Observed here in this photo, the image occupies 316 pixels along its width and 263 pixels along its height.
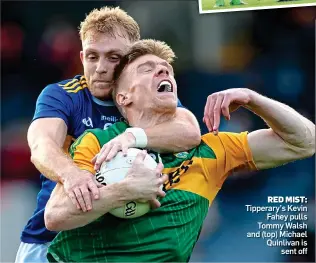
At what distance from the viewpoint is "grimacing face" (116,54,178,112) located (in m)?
2.54

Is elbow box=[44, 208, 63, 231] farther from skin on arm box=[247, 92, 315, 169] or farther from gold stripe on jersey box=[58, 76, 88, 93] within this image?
skin on arm box=[247, 92, 315, 169]

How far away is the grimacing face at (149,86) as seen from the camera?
8.32 ft

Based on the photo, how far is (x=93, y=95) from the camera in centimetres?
289

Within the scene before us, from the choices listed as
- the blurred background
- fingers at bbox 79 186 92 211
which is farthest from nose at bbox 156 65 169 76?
the blurred background

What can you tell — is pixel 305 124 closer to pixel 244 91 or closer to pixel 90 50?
pixel 244 91

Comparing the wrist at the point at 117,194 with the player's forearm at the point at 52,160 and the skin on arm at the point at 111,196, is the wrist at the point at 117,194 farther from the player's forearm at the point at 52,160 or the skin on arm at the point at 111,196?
the player's forearm at the point at 52,160

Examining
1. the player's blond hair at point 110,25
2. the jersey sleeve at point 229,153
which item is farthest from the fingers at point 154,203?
the player's blond hair at point 110,25

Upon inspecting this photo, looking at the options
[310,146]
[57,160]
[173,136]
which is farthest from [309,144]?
[57,160]

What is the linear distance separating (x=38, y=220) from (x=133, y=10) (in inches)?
61.8

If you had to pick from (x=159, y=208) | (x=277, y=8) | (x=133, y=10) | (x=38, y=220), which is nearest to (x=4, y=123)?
(x=133, y=10)

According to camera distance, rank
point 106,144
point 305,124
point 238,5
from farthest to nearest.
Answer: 1. point 238,5
2. point 305,124
3. point 106,144

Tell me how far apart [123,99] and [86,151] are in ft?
1.07

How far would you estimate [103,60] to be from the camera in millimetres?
2861

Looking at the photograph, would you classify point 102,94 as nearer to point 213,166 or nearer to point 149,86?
point 149,86
